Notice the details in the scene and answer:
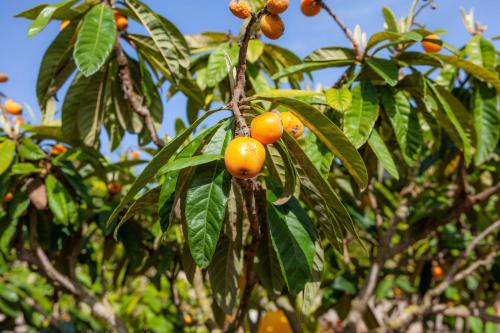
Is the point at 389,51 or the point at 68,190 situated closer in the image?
the point at 389,51

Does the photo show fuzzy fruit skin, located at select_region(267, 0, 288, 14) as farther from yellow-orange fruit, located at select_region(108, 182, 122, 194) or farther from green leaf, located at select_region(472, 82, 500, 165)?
yellow-orange fruit, located at select_region(108, 182, 122, 194)

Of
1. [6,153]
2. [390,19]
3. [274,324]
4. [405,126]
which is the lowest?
[274,324]

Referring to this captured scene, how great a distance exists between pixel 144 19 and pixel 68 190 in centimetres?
71

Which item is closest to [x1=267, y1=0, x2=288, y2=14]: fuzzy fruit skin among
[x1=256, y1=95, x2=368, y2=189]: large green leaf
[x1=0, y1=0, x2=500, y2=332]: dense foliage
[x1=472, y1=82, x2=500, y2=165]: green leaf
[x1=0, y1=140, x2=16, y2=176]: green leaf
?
[x1=0, y1=0, x2=500, y2=332]: dense foliage

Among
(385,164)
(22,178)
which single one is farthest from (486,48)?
(22,178)

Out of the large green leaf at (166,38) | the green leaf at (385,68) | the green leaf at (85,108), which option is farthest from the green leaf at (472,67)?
the green leaf at (85,108)

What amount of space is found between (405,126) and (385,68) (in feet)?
0.55

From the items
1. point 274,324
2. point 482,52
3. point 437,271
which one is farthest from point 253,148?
point 437,271

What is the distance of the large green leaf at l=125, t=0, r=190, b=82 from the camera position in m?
1.62

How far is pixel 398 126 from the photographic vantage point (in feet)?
4.57

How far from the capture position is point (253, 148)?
82 cm

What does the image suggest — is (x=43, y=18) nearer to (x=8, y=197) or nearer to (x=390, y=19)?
(x=8, y=197)

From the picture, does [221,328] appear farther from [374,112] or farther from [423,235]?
[374,112]

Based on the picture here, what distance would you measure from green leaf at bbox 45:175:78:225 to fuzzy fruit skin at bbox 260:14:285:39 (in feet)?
3.46
